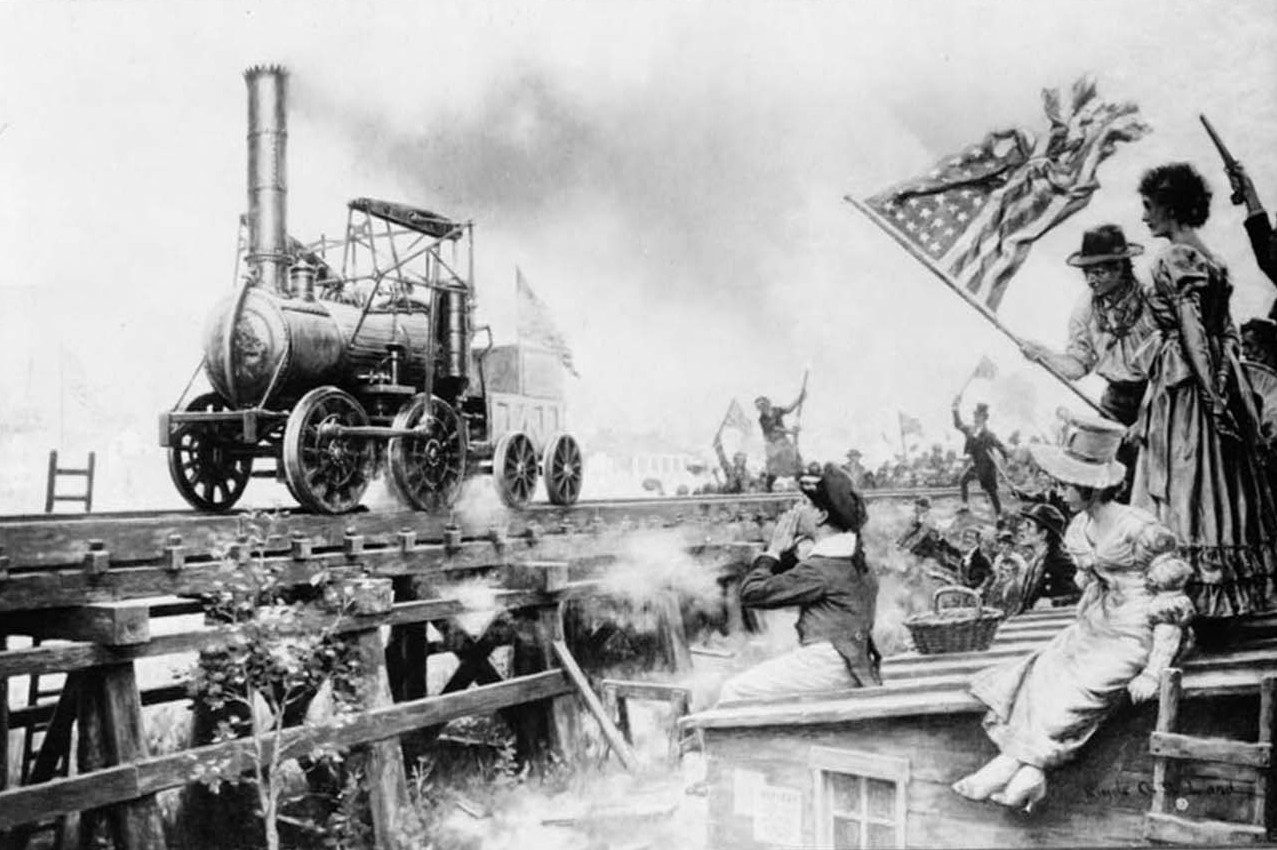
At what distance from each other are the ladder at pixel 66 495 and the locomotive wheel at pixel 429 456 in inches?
53.1

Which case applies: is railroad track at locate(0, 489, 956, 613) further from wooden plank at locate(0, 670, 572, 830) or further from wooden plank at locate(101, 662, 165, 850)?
wooden plank at locate(0, 670, 572, 830)

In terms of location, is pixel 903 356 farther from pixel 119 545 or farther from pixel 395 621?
pixel 119 545

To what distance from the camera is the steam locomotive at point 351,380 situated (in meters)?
5.19

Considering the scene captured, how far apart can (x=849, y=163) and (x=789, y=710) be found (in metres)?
2.47

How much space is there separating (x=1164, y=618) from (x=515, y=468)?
3224 mm

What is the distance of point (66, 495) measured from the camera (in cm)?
494

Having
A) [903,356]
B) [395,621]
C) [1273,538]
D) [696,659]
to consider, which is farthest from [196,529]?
[1273,538]

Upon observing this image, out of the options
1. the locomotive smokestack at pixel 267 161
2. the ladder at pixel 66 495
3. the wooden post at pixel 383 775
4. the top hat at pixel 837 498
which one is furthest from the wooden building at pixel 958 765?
the locomotive smokestack at pixel 267 161

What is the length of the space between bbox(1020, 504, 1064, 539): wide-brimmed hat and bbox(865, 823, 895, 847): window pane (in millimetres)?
1508

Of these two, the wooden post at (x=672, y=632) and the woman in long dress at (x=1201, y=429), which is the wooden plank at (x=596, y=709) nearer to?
the wooden post at (x=672, y=632)

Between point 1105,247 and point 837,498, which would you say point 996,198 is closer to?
point 1105,247

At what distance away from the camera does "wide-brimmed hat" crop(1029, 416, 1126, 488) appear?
4688 millimetres

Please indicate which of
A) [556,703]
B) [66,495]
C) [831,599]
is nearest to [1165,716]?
[831,599]

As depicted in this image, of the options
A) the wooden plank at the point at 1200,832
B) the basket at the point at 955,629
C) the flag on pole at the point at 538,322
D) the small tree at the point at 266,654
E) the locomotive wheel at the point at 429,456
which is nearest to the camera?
the wooden plank at the point at 1200,832
